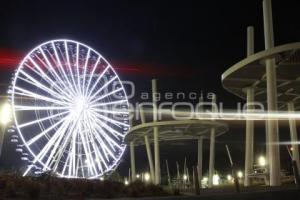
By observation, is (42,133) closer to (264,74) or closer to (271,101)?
(264,74)

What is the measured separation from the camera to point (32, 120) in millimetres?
29281

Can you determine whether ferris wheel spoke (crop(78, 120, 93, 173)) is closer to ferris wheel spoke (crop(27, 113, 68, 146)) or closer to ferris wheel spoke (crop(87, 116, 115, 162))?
ferris wheel spoke (crop(87, 116, 115, 162))

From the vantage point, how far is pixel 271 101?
2053 cm

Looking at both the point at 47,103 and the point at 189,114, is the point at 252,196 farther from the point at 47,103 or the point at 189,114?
the point at 189,114

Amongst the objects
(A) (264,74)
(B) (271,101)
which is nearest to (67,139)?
(A) (264,74)

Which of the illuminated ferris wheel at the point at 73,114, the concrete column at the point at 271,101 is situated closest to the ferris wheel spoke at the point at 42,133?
the illuminated ferris wheel at the point at 73,114

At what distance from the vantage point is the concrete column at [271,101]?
20.0m

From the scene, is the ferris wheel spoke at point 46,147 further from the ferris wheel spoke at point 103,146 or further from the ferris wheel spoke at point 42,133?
the ferris wheel spoke at point 103,146

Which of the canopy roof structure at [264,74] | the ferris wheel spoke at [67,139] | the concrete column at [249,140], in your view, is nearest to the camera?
the canopy roof structure at [264,74]

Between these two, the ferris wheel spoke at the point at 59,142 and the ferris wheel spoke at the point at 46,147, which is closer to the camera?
the ferris wheel spoke at the point at 46,147

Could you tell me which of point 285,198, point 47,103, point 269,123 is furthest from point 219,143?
point 285,198

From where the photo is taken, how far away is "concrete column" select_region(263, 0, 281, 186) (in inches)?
786

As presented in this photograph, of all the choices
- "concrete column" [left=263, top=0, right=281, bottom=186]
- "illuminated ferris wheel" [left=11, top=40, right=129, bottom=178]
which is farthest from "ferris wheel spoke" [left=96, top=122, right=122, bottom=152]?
"concrete column" [left=263, top=0, right=281, bottom=186]

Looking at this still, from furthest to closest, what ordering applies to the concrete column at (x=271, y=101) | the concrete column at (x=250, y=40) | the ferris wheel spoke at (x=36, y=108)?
1. the ferris wheel spoke at (x=36, y=108)
2. the concrete column at (x=250, y=40)
3. the concrete column at (x=271, y=101)
